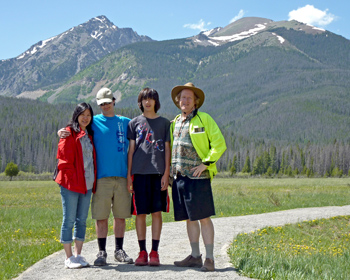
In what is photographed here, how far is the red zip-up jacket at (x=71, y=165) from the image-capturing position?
7.36m

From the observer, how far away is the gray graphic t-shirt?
7426 millimetres

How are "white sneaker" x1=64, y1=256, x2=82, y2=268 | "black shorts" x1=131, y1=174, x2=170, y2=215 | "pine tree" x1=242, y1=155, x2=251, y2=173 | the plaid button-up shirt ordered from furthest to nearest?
"pine tree" x1=242, y1=155, x2=251, y2=173 < "black shorts" x1=131, y1=174, x2=170, y2=215 < "white sneaker" x1=64, y1=256, x2=82, y2=268 < the plaid button-up shirt

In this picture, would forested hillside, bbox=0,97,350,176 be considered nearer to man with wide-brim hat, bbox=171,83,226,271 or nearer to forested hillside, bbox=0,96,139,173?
forested hillside, bbox=0,96,139,173

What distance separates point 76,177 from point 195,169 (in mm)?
1994

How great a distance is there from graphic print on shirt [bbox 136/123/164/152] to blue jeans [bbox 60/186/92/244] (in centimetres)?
128

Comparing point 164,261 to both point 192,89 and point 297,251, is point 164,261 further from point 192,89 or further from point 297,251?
point 297,251

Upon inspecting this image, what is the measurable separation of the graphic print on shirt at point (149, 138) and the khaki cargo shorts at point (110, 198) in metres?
0.83

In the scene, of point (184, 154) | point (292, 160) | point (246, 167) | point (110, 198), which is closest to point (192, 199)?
point (184, 154)

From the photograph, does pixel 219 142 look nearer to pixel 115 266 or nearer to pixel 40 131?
pixel 115 266

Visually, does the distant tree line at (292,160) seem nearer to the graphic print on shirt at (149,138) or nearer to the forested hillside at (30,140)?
the forested hillside at (30,140)

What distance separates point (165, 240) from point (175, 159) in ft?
12.0

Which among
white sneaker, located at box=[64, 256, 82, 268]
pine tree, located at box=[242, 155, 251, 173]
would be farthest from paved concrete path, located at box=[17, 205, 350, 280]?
pine tree, located at box=[242, 155, 251, 173]

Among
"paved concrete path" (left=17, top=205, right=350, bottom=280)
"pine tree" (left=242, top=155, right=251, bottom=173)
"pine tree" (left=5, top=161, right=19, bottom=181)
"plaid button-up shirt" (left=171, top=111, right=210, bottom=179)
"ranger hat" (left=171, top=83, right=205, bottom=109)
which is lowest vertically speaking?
"pine tree" (left=242, top=155, right=251, bottom=173)

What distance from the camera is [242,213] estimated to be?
1672cm
